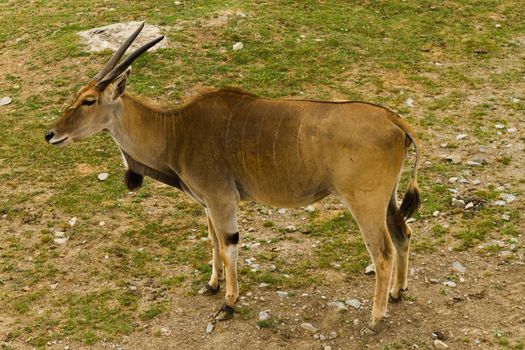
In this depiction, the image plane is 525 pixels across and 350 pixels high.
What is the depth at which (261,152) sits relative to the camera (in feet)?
20.0

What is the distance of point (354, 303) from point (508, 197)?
8.99 feet

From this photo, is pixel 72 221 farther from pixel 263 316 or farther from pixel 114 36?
pixel 114 36

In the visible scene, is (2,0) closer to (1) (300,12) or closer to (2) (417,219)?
(1) (300,12)

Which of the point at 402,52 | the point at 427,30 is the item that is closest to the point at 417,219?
the point at 402,52

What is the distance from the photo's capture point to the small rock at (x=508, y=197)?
26.3 feet

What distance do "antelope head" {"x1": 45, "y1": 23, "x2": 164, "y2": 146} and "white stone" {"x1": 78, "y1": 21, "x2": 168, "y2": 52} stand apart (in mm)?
6241

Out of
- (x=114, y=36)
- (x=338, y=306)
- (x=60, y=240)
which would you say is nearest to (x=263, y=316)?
(x=338, y=306)

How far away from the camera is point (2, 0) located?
16219mm

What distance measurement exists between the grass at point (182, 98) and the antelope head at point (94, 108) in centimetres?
169

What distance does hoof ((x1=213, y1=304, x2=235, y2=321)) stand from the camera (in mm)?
6449

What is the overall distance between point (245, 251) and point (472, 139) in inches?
157

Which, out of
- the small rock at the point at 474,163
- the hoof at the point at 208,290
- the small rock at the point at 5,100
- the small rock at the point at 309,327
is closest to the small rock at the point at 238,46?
the small rock at the point at 5,100

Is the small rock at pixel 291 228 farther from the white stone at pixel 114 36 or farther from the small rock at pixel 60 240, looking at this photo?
the white stone at pixel 114 36

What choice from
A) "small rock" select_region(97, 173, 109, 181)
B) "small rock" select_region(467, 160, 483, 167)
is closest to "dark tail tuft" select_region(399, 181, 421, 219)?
"small rock" select_region(467, 160, 483, 167)
